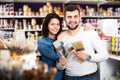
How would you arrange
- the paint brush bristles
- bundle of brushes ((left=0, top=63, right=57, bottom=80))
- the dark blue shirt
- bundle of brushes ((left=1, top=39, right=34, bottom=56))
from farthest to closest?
the paint brush bristles < the dark blue shirt < bundle of brushes ((left=1, top=39, right=34, bottom=56)) < bundle of brushes ((left=0, top=63, right=57, bottom=80))

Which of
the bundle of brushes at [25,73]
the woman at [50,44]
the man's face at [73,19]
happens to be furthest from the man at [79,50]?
the bundle of brushes at [25,73]

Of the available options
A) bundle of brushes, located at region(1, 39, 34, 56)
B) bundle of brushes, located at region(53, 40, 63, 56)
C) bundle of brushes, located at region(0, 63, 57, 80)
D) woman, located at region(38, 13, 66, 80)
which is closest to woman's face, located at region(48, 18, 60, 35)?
woman, located at region(38, 13, 66, 80)

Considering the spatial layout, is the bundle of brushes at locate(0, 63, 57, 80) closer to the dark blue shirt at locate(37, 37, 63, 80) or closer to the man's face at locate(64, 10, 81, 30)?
the dark blue shirt at locate(37, 37, 63, 80)

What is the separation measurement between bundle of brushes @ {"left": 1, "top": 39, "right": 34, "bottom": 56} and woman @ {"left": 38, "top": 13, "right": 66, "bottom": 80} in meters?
0.88

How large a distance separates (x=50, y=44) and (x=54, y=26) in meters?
0.19

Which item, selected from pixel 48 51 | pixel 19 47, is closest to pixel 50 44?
pixel 48 51

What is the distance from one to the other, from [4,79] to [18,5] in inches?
212

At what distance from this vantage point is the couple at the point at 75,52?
2.19 metres

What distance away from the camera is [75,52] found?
2211 mm

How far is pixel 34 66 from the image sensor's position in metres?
0.85

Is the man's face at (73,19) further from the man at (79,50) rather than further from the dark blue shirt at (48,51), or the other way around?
the dark blue shirt at (48,51)

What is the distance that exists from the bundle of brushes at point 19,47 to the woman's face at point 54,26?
96 centimetres

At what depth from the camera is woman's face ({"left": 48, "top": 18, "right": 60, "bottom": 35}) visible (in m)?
2.18

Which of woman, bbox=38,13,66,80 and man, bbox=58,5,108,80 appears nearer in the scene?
woman, bbox=38,13,66,80
